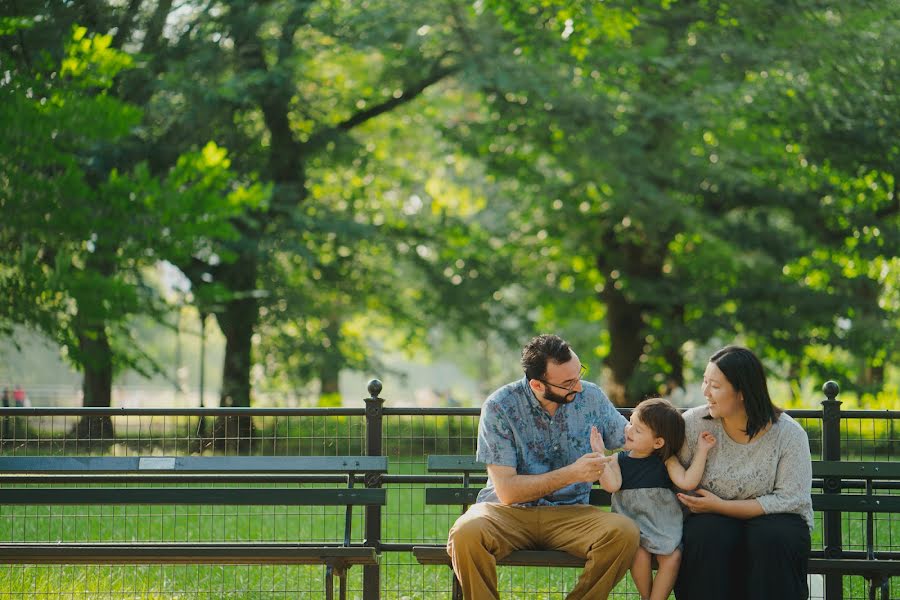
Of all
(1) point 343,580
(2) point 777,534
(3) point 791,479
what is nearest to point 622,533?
(2) point 777,534

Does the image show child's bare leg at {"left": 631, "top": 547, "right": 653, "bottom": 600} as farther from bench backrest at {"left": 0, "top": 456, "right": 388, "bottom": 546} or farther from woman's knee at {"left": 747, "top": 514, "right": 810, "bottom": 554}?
bench backrest at {"left": 0, "top": 456, "right": 388, "bottom": 546}

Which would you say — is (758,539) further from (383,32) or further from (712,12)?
(383,32)

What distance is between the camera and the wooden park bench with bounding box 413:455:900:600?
5590 mm

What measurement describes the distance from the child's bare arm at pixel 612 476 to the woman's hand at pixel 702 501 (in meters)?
0.31

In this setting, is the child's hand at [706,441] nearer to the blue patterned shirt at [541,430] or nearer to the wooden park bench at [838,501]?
the blue patterned shirt at [541,430]

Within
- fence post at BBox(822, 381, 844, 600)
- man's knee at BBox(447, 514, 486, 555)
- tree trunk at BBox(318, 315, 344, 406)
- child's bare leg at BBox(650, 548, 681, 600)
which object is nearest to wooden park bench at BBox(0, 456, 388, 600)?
man's knee at BBox(447, 514, 486, 555)

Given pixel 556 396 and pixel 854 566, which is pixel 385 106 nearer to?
pixel 556 396

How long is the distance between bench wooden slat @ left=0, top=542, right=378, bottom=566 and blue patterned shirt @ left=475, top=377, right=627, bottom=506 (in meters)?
0.99

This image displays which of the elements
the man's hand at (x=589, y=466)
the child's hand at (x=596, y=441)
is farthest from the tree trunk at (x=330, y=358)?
the man's hand at (x=589, y=466)

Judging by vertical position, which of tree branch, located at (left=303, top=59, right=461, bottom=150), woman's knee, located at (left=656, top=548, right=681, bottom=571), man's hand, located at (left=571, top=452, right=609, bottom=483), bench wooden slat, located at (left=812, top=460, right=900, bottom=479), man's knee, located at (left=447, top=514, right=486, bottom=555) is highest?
tree branch, located at (left=303, top=59, right=461, bottom=150)

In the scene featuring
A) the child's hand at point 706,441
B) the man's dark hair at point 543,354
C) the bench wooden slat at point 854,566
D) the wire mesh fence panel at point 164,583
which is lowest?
the wire mesh fence panel at point 164,583

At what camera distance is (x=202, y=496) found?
5789mm

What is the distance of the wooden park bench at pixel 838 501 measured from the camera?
5.59m

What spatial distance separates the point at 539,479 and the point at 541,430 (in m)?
0.30
